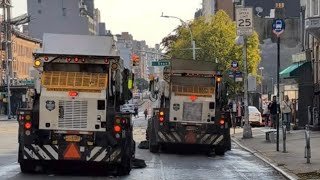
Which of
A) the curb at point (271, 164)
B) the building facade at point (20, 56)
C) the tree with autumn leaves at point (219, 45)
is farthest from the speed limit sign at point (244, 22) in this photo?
the building facade at point (20, 56)

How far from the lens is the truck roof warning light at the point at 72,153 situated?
15.1 metres

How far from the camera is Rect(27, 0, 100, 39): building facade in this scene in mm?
142625

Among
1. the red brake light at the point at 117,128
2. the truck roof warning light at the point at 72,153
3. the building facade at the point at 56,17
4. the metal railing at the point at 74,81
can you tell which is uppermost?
the building facade at the point at 56,17

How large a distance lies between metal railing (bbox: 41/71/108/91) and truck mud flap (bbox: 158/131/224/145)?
23.9ft

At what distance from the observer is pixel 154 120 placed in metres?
23.2

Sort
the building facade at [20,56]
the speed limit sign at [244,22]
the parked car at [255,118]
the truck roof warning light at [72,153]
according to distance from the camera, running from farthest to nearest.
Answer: the building facade at [20,56], the parked car at [255,118], the speed limit sign at [244,22], the truck roof warning light at [72,153]

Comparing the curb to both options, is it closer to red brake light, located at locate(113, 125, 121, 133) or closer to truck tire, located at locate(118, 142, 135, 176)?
truck tire, located at locate(118, 142, 135, 176)

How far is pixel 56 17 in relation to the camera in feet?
479

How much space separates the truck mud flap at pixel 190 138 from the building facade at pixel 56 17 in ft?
399

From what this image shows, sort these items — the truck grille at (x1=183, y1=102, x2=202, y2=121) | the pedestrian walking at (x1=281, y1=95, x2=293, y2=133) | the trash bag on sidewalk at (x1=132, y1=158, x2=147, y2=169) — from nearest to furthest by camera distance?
the trash bag on sidewalk at (x1=132, y1=158, x2=147, y2=169) → the truck grille at (x1=183, y1=102, x2=202, y2=121) → the pedestrian walking at (x1=281, y1=95, x2=293, y2=133)

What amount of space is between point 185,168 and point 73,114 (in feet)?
12.5

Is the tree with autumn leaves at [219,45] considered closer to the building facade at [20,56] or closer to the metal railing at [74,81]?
the building facade at [20,56]

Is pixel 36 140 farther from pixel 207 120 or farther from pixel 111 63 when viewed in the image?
pixel 207 120

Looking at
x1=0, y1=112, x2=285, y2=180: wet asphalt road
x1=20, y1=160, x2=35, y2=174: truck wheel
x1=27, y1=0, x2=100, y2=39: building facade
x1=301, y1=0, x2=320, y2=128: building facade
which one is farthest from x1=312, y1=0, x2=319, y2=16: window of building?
x1=27, y1=0, x2=100, y2=39: building facade
